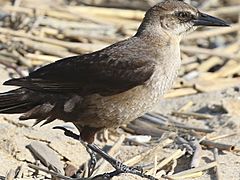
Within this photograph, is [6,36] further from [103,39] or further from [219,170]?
[219,170]

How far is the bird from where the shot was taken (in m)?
5.88

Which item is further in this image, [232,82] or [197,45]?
[197,45]

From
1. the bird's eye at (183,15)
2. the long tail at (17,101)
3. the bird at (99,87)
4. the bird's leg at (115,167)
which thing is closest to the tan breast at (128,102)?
the bird at (99,87)

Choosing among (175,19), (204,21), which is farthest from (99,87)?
(204,21)

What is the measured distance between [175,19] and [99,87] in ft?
2.76

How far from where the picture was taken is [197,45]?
9.41 m

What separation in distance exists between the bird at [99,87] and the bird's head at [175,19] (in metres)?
0.24

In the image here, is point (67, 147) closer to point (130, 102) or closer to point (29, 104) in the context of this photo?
point (29, 104)

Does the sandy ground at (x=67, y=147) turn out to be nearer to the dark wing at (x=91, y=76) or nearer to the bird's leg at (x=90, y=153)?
the bird's leg at (x=90, y=153)

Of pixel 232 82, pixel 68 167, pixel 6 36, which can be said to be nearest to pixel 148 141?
pixel 68 167

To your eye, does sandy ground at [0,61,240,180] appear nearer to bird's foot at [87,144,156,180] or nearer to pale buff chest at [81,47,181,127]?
bird's foot at [87,144,156,180]

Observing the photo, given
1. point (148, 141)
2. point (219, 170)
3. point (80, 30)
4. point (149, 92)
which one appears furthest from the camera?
point (80, 30)

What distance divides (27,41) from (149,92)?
2864mm

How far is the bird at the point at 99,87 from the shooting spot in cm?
588
